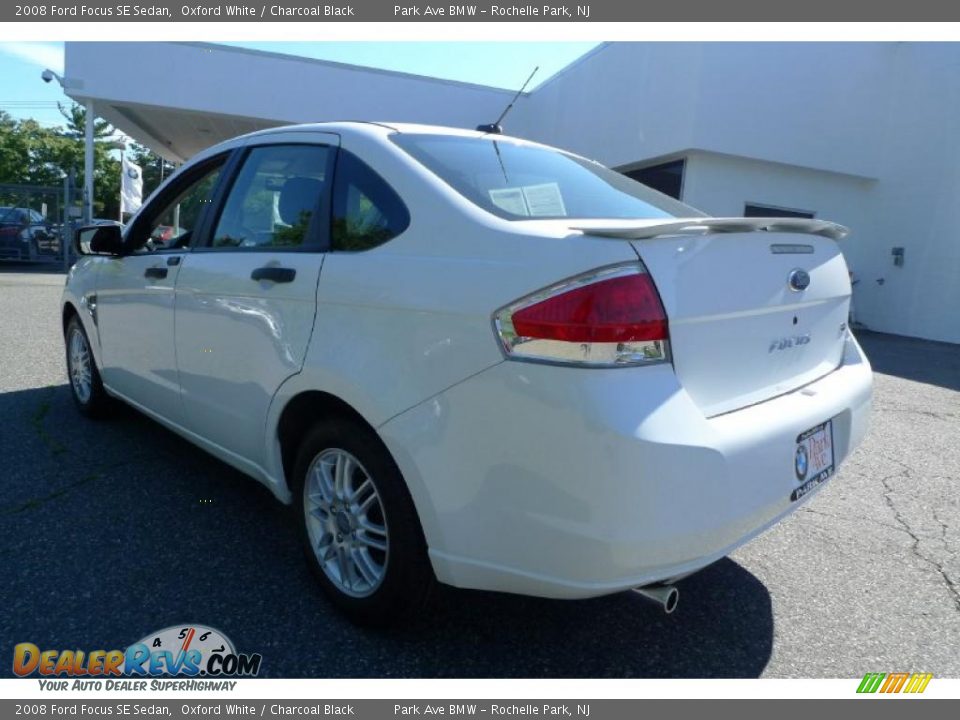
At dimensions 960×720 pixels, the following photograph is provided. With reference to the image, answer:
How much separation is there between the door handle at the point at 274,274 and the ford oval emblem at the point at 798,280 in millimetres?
1711

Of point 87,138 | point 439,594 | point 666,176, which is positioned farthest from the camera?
point 87,138

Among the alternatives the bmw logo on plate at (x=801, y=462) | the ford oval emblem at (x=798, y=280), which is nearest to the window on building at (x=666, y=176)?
the ford oval emblem at (x=798, y=280)

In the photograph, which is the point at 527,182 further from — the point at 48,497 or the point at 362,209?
the point at 48,497

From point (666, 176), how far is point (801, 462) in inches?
525

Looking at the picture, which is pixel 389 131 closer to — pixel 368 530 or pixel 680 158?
pixel 368 530

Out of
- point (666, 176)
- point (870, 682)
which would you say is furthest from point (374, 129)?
point (666, 176)

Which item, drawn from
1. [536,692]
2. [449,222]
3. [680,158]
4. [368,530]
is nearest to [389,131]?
[449,222]

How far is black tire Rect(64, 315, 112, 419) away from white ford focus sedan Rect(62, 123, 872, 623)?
1.76m

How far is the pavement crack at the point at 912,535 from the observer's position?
2.89m

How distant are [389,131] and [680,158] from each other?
488 inches

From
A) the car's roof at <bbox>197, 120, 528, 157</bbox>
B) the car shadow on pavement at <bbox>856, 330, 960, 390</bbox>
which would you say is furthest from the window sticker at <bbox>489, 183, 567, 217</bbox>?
the car shadow on pavement at <bbox>856, 330, 960, 390</bbox>

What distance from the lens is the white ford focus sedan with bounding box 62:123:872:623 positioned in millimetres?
1783

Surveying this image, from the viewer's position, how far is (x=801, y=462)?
218cm
